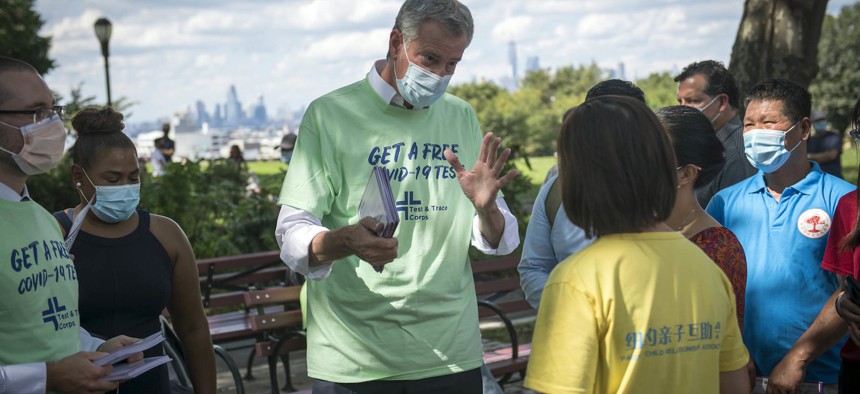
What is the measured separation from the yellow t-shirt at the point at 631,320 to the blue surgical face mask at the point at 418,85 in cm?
108

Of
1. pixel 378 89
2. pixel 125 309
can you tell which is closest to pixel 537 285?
pixel 378 89

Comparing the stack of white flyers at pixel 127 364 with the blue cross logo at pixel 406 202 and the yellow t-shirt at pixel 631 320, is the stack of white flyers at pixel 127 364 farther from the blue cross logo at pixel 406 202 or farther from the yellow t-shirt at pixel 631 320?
the yellow t-shirt at pixel 631 320

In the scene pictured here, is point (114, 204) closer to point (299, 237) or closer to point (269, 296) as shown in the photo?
point (299, 237)

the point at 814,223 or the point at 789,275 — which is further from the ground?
the point at 814,223

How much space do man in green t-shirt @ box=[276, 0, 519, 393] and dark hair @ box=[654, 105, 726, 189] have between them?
0.64 metres

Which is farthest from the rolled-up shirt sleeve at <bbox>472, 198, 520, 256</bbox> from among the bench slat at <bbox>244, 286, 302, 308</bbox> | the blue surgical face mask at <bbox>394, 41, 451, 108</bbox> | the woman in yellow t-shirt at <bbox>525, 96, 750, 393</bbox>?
the bench slat at <bbox>244, 286, 302, 308</bbox>

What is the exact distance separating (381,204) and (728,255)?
110cm

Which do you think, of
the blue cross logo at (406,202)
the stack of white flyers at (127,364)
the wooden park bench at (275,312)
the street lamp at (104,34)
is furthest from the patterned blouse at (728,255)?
the street lamp at (104,34)

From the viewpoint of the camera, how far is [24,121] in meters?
2.84

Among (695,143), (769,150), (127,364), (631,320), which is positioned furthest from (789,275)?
(127,364)

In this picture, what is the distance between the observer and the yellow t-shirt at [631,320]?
2229 mm

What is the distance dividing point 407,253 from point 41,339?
116cm

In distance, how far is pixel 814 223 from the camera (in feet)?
12.3

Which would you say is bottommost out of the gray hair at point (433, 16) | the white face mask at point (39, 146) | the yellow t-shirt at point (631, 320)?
the yellow t-shirt at point (631, 320)
